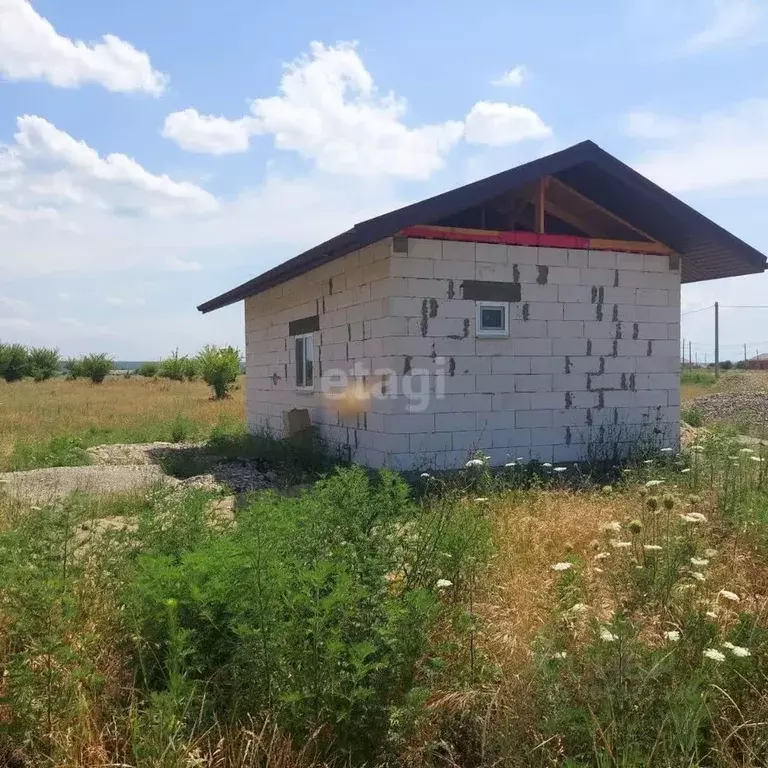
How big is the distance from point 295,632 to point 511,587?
1787 mm

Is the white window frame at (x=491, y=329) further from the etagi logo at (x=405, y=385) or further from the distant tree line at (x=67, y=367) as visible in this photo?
the distant tree line at (x=67, y=367)

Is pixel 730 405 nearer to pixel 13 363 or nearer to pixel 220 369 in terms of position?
pixel 220 369

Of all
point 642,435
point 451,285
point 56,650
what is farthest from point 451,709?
point 642,435

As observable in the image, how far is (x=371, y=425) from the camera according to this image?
8828 millimetres

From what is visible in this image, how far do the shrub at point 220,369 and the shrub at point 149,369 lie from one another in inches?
746

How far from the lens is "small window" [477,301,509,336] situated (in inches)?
346

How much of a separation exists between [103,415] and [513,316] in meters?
13.7

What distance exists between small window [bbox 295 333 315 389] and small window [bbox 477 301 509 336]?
3.15 m

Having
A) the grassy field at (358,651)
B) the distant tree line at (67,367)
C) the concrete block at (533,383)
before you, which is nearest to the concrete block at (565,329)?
the concrete block at (533,383)

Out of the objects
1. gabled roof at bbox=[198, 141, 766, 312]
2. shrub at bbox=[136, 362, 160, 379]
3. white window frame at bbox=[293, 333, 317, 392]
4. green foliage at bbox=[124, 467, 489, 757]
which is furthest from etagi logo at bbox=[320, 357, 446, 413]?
shrub at bbox=[136, 362, 160, 379]

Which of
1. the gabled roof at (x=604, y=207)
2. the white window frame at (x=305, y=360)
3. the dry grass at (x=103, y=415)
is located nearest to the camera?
the gabled roof at (x=604, y=207)

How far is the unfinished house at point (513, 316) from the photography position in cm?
839

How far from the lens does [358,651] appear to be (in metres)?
2.61

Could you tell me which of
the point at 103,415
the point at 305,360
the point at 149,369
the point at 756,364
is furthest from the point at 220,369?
the point at 756,364
